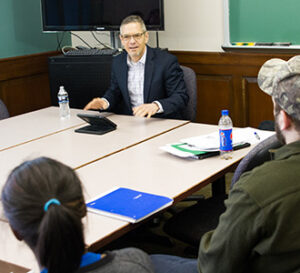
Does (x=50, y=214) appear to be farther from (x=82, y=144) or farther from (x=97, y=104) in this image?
(x=97, y=104)

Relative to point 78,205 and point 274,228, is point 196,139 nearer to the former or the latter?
point 274,228

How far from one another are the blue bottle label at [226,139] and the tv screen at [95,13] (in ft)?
7.65

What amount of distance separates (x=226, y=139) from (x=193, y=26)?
257 cm

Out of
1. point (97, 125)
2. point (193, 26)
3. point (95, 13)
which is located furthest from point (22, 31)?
point (97, 125)

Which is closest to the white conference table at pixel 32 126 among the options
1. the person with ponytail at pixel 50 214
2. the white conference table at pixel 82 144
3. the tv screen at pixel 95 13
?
the white conference table at pixel 82 144

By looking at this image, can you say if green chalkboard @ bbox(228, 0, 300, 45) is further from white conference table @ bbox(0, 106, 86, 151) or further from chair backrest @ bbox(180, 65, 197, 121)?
white conference table @ bbox(0, 106, 86, 151)

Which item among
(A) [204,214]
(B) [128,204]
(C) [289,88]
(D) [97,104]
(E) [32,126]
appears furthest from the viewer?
(D) [97,104]

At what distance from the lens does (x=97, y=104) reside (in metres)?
3.78

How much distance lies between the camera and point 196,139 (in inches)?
116

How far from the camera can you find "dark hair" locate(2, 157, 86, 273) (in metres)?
1.28

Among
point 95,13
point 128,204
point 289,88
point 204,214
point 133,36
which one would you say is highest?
point 95,13

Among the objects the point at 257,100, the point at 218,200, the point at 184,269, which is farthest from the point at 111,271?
the point at 257,100

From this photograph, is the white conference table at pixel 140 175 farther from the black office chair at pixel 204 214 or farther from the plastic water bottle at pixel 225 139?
the black office chair at pixel 204 214

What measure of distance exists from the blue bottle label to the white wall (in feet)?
7.79
